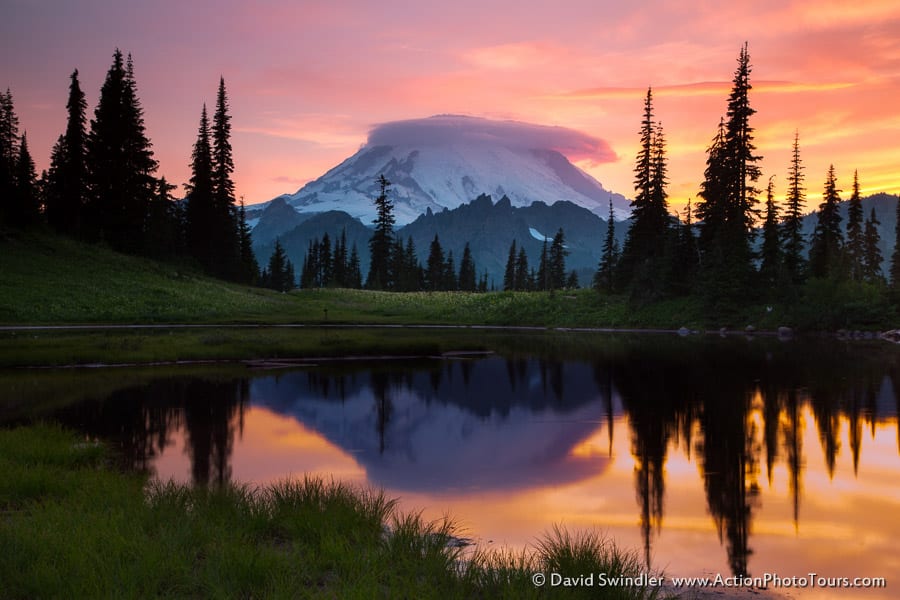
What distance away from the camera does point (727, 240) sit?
230ft

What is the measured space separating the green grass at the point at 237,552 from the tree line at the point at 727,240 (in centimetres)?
6423

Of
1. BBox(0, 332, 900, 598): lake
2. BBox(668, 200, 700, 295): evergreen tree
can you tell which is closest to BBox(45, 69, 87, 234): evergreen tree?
BBox(0, 332, 900, 598): lake

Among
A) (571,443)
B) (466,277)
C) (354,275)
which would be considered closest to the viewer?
(571,443)

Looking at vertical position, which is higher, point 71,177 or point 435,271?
point 71,177

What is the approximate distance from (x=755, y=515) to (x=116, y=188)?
80.2m

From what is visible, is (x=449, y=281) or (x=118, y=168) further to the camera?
(x=449, y=281)

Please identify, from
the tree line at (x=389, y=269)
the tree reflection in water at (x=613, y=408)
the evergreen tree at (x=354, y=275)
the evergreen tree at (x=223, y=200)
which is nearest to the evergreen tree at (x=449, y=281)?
the tree line at (x=389, y=269)

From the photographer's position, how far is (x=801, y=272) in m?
73.9

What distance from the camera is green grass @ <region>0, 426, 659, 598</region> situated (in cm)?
651

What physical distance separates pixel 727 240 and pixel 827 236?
25.1 meters

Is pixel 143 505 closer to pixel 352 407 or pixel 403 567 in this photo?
pixel 403 567

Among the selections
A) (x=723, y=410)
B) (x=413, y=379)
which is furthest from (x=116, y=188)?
(x=723, y=410)

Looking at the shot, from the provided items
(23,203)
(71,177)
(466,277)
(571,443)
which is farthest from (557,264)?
(571,443)

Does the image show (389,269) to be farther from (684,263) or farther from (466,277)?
(684,263)
